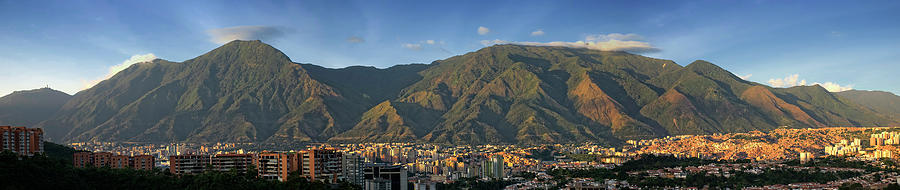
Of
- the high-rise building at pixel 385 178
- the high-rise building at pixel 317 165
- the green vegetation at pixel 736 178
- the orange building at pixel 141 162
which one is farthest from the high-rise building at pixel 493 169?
the high-rise building at pixel 317 165

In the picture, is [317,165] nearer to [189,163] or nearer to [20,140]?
[189,163]

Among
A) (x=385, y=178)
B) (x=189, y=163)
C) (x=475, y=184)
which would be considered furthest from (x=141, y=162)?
(x=475, y=184)

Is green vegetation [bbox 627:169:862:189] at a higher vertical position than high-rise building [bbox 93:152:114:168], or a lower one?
lower

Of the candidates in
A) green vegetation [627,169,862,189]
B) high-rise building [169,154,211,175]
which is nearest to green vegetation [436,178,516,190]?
green vegetation [627,169,862,189]

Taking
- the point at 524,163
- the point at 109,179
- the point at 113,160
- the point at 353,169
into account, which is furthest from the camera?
the point at 524,163

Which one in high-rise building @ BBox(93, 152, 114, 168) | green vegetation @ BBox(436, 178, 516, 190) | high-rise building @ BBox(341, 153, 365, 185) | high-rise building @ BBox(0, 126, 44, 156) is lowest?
green vegetation @ BBox(436, 178, 516, 190)

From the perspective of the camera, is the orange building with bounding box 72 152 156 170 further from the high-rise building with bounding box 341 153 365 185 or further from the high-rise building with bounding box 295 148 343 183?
the high-rise building with bounding box 295 148 343 183
